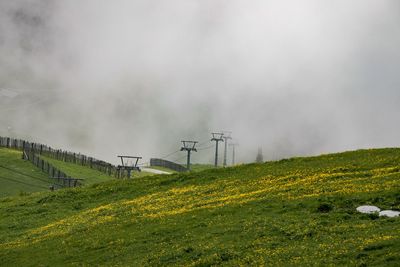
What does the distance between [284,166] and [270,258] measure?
3331 cm

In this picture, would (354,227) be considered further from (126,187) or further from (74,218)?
(126,187)

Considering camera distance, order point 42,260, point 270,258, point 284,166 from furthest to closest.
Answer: point 284,166, point 42,260, point 270,258

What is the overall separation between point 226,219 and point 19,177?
65.8 m

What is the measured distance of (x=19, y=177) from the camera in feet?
318

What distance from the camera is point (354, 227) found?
100 feet

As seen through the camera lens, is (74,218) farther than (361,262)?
Yes

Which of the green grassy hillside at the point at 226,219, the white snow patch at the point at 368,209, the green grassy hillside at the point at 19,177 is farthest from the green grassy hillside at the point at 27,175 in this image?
the white snow patch at the point at 368,209

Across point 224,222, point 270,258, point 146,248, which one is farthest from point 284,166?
point 270,258

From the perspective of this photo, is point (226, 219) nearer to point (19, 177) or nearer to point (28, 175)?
point (19, 177)

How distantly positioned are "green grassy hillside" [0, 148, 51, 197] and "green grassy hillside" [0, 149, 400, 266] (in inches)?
898

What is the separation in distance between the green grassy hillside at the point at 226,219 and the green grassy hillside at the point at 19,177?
22.8m

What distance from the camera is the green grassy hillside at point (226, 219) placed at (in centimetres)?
2893

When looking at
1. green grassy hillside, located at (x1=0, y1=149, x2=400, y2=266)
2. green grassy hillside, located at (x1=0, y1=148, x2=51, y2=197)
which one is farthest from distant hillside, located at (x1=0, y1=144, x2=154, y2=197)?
green grassy hillside, located at (x1=0, y1=149, x2=400, y2=266)

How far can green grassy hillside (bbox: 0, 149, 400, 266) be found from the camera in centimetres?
2893
